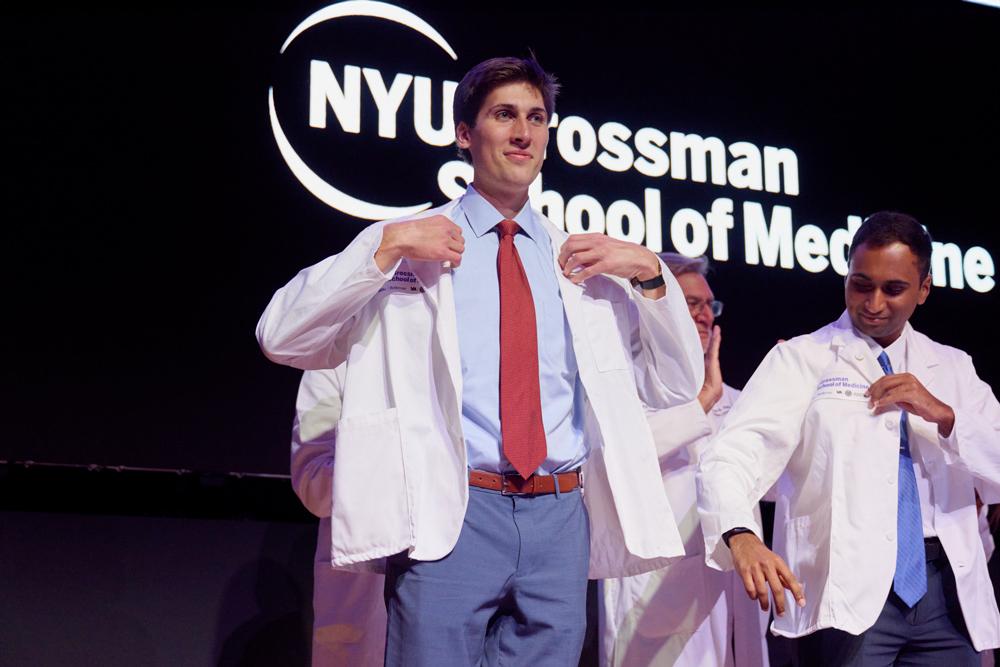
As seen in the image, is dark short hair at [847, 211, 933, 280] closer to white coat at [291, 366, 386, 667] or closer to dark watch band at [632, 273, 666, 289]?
dark watch band at [632, 273, 666, 289]

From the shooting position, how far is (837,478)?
279 cm

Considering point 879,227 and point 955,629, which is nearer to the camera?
point 955,629

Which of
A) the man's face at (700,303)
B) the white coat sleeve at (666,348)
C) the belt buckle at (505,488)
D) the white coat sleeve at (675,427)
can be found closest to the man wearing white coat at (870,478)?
the white coat sleeve at (666,348)

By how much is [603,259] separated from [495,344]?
0.28 meters

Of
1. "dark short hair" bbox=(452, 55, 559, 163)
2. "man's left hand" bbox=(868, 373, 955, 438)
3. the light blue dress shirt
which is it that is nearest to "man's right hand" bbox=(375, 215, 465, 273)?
the light blue dress shirt

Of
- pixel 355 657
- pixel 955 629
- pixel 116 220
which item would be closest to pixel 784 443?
pixel 955 629

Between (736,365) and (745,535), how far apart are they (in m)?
2.80

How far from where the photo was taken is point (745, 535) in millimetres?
2574

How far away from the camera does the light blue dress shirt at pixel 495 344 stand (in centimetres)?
225

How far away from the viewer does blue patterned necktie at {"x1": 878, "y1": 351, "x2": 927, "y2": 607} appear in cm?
268

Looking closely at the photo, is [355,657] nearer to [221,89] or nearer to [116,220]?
[116,220]

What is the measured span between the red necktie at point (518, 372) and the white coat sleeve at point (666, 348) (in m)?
0.25

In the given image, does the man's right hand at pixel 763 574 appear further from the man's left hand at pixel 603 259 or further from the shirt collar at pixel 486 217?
the shirt collar at pixel 486 217

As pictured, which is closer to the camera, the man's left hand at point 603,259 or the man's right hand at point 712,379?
the man's left hand at point 603,259
